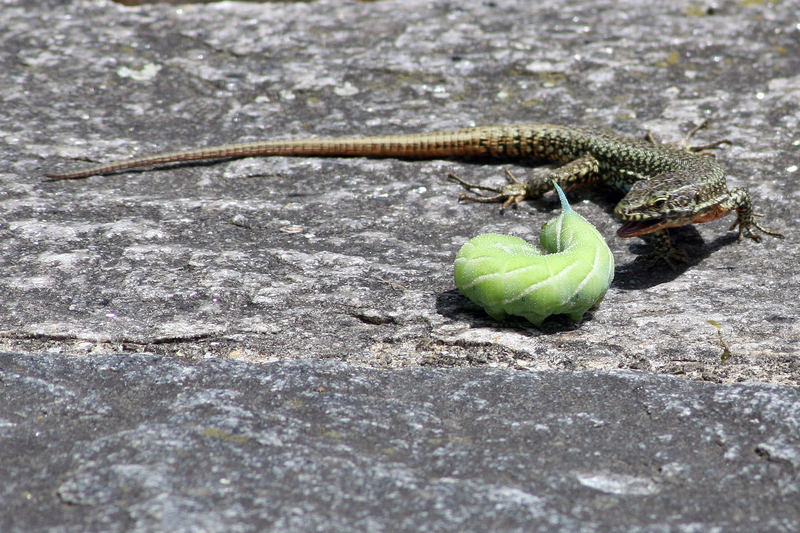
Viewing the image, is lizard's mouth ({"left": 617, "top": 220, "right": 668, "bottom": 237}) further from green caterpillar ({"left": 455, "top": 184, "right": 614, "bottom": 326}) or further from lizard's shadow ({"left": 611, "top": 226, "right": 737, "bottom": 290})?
green caterpillar ({"left": 455, "top": 184, "right": 614, "bottom": 326})

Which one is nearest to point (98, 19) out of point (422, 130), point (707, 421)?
point (422, 130)

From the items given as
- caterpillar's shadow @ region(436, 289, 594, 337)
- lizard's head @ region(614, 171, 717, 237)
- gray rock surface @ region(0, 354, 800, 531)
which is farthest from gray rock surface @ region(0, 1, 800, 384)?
gray rock surface @ region(0, 354, 800, 531)

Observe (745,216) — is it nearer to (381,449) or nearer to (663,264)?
(663,264)

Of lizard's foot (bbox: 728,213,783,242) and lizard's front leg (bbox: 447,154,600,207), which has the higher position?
lizard's foot (bbox: 728,213,783,242)

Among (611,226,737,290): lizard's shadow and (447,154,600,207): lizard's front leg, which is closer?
(611,226,737,290): lizard's shadow

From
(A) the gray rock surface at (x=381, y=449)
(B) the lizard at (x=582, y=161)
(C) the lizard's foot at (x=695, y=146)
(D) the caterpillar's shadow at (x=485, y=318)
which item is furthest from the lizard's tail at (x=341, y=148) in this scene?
(A) the gray rock surface at (x=381, y=449)

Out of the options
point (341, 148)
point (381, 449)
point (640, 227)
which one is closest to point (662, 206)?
point (640, 227)
